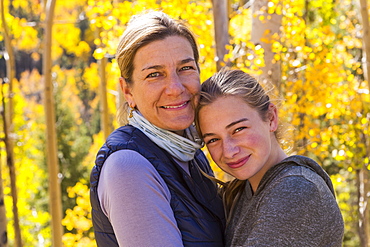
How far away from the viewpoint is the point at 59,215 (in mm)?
5785

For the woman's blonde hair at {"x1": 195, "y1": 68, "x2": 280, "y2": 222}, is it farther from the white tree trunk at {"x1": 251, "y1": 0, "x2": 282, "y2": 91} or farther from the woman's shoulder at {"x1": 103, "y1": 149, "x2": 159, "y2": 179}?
the white tree trunk at {"x1": 251, "y1": 0, "x2": 282, "y2": 91}

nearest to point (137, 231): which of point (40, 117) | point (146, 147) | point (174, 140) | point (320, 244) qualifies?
point (146, 147)

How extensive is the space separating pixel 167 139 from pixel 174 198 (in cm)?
27

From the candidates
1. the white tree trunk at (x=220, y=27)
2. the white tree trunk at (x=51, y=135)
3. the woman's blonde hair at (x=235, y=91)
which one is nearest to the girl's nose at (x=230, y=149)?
the woman's blonde hair at (x=235, y=91)

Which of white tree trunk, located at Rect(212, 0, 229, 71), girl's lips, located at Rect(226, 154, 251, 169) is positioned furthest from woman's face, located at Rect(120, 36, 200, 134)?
white tree trunk, located at Rect(212, 0, 229, 71)

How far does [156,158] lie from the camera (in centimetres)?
168

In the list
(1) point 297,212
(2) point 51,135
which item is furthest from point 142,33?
(2) point 51,135

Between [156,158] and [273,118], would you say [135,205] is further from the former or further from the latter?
[273,118]

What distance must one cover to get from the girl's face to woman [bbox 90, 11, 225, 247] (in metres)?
0.11

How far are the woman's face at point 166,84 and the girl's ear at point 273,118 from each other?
30cm

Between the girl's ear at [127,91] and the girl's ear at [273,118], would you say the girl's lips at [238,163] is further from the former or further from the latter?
the girl's ear at [127,91]

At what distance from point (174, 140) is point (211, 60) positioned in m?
4.06

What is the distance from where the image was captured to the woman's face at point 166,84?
177cm

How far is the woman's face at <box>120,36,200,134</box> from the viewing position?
1769 mm
